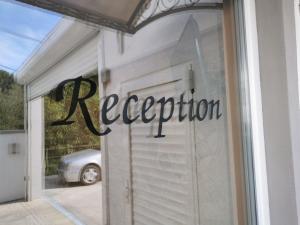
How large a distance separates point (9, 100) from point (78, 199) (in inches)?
35.5

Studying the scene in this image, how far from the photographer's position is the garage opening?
4.24ft

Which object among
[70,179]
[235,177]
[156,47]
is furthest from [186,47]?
[70,179]

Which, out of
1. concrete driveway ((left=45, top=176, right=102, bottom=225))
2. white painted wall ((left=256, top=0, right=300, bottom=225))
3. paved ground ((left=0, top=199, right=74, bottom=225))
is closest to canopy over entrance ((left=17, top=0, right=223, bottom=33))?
white painted wall ((left=256, top=0, right=300, bottom=225))

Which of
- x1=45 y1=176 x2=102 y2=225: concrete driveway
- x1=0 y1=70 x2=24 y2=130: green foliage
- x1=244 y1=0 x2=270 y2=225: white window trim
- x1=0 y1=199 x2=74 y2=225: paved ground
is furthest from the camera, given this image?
x1=45 y1=176 x2=102 y2=225: concrete driveway

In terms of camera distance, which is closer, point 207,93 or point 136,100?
point 207,93

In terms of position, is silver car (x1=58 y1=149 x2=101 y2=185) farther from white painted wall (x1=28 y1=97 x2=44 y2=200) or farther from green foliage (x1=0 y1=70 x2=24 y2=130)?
green foliage (x1=0 y1=70 x2=24 y2=130)

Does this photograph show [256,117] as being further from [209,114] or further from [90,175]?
[90,175]

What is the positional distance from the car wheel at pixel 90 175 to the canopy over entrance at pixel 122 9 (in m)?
0.98

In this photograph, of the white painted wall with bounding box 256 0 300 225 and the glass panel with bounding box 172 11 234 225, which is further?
the glass panel with bounding box 172 11 234 225

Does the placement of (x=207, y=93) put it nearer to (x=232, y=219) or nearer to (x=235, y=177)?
(x=235, y=177)

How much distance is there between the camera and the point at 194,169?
1.75 m

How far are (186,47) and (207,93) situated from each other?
1.54 ft

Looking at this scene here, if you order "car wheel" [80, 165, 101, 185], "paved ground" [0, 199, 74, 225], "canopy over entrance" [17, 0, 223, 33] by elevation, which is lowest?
"paved ground" [0, 199, 74, 225]

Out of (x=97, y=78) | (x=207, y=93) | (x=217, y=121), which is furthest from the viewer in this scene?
(x=97, y=78)
